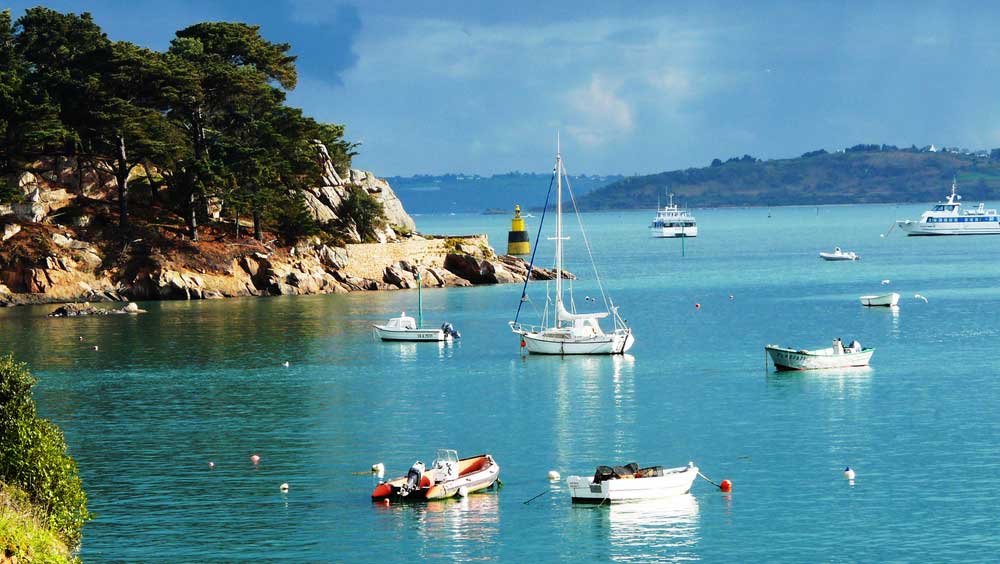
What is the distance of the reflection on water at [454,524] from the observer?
3956 centimetres

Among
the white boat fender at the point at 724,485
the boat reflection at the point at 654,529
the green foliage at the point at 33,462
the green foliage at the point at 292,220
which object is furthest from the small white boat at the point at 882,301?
the green foliage at the point at 33,462

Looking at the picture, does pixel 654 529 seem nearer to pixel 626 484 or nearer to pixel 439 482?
pixel 626 484

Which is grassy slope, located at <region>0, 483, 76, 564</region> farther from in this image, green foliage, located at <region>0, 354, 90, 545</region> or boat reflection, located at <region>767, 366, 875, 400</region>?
boat reflection, located at <region>767, 366, 875, 400</region>

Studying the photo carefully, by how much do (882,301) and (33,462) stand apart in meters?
88.3

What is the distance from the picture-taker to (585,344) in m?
82.3

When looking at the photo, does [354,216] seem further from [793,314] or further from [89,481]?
[89,481]

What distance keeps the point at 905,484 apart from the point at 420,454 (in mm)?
18857

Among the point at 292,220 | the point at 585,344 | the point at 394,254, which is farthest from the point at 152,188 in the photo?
the point at 585,344

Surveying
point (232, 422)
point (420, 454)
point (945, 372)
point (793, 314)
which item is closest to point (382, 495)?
point (420, 454)

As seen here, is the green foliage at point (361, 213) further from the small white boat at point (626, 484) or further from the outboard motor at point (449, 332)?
the small white boat at point (626, 484)

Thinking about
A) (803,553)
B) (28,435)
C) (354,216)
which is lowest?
(803,553)

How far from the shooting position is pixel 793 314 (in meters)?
108

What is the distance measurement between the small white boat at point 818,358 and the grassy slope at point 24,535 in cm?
4725

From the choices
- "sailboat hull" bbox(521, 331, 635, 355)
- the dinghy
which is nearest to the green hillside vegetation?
"sailboat hull" bbox(521, 331, 635, 355)
